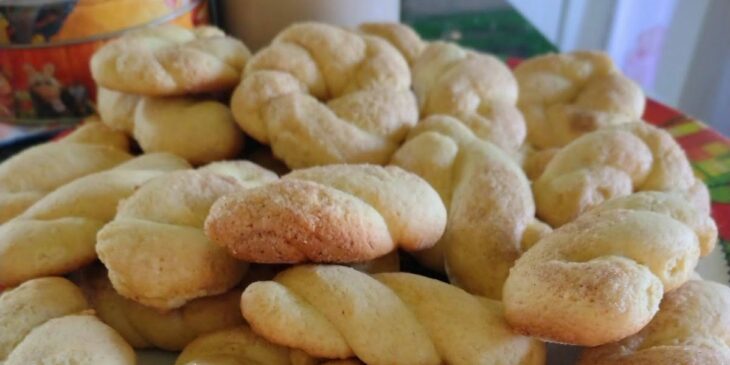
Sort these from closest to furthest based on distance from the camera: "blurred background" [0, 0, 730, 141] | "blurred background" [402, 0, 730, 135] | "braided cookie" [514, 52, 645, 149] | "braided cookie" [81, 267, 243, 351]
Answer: "braided cookie" [81, 267, 243, 351], "braided cookie" [514, 52, 645, 149], "blurred background" [0, 0, 730, 141], "blurred background" [402, 0, 730, 135]

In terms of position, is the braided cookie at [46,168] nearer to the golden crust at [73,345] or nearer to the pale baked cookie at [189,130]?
the pale baked cookie at [189,130]

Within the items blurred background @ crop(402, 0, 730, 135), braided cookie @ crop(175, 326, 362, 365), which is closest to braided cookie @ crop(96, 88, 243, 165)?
braided cookie @ crop(175, 326, 362, 365)

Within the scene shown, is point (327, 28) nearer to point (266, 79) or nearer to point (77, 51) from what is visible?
point (266, 79)

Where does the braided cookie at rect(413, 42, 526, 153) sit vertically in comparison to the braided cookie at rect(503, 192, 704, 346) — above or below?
below

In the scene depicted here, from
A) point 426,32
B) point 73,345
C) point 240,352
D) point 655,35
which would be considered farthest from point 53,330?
point 655,35

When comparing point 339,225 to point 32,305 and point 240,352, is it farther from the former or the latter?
point 32,305

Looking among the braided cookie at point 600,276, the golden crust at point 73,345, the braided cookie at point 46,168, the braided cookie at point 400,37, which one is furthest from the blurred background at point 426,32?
the braided cookie at point 600,276

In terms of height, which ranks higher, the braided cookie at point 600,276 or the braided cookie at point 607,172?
the braided cookie at point 600,276

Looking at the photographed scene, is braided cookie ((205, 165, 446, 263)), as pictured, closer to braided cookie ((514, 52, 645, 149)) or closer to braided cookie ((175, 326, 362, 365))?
braided cookie ((175, 326, 362, 365))
